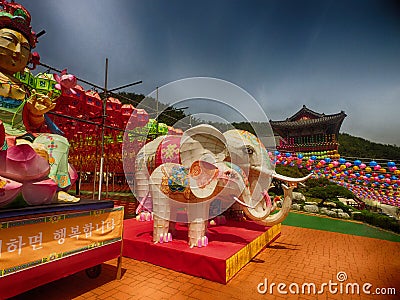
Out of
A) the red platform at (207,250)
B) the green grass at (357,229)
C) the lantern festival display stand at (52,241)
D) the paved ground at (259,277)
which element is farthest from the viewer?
the green grass at (357,229)

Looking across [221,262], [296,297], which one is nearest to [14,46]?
[221,262]

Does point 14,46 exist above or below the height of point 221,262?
above

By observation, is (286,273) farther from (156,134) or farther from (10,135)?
(156,134)

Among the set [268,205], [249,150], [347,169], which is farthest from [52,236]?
[347,169]

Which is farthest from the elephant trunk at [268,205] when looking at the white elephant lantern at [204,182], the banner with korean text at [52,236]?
the banner with korean text at [52,236]

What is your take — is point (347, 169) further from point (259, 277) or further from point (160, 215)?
point (160, 215)

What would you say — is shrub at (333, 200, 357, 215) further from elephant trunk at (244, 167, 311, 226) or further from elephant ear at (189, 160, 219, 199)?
elephant ear at (189, 160, 219, 199)

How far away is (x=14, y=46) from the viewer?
2.97 metres

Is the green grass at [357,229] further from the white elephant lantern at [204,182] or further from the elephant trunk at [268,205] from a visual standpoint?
the white elephant lantern at [204,182]

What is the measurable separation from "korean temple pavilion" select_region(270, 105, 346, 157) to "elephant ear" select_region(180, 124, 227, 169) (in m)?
14.4

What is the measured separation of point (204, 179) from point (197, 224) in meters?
0.80

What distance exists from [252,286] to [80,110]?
4941 millimetres

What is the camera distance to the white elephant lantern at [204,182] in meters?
3.99

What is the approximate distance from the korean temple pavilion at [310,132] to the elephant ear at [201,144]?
14352mm
